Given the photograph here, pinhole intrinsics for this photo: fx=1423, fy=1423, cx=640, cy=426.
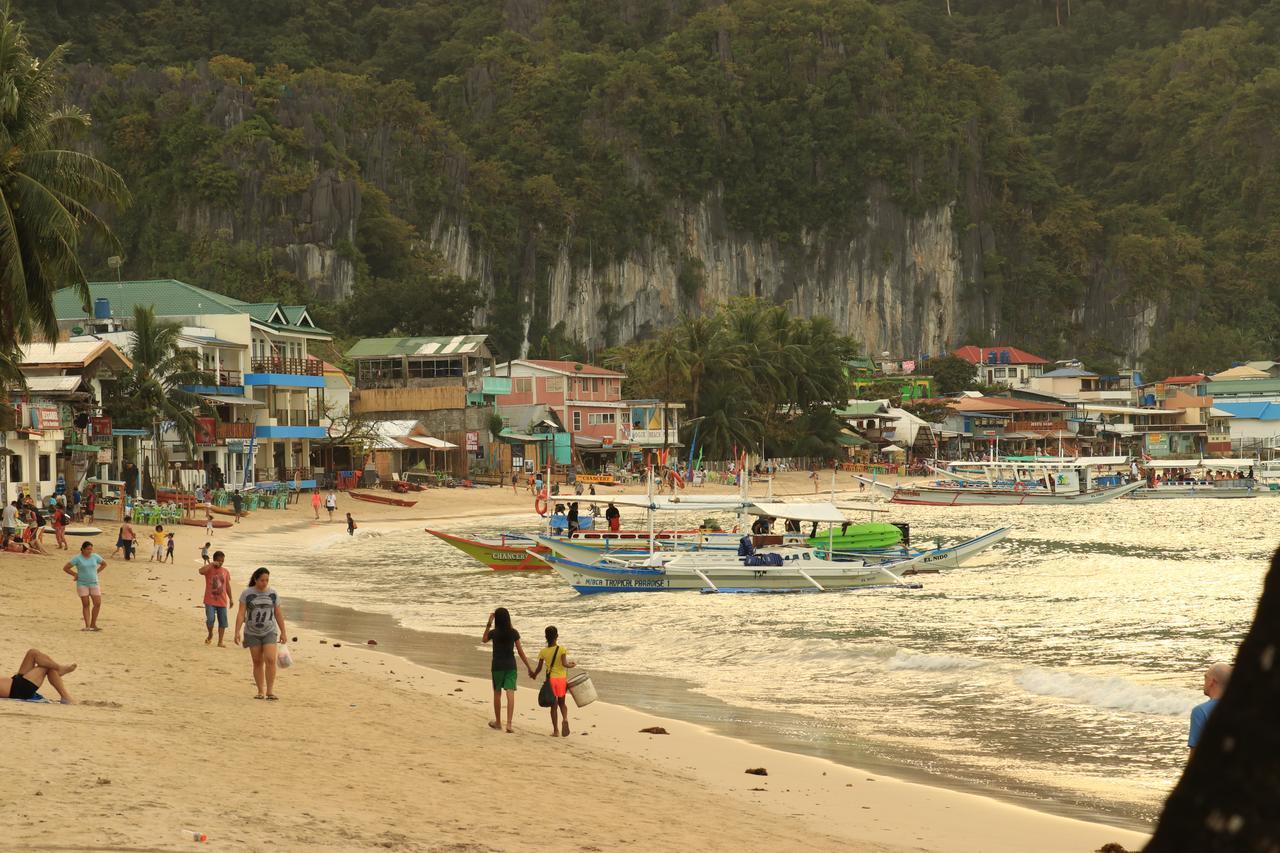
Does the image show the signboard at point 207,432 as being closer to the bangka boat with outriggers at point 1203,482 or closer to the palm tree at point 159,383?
the palm tree at point 159,383

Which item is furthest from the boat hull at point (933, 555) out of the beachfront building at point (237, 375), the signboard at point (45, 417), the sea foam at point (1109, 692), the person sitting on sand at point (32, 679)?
the beachfront building at point (237, 375)

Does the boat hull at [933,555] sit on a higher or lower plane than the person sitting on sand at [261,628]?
lower

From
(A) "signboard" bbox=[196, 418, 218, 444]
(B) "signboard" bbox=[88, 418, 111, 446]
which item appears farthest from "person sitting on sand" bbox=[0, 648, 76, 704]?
(A) "signboard" bbox=[196, 418, 218, 444]

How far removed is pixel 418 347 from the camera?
249ft

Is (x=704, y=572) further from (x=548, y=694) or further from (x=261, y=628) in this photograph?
(x=261, y=628)

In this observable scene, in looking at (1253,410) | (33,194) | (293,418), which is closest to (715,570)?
(33,194)

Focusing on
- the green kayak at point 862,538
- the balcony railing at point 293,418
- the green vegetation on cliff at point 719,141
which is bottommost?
the green kayak at point 862,538

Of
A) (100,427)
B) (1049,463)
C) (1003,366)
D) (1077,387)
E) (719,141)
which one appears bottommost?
(1049,463)

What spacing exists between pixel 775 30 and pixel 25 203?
125630 millimetres

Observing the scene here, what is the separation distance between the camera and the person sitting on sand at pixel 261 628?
45.4 feet

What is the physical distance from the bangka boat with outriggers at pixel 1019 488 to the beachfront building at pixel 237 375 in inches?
1034

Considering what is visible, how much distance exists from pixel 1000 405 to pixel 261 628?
97.8 meters

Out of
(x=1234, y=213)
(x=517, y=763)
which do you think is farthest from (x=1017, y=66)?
(x=517, y=763)

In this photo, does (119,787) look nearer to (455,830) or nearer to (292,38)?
(455,830)
